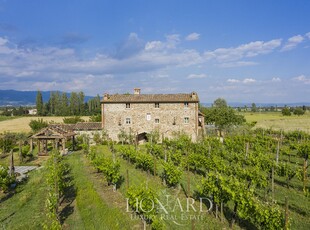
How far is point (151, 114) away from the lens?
3148cm

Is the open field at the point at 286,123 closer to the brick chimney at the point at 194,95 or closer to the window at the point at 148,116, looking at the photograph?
the brick chimney at the point at 194,95

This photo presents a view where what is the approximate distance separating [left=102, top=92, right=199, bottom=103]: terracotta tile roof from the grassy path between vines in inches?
652

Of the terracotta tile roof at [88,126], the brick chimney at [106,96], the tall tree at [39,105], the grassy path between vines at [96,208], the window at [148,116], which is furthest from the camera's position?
the tall tree at [39,105]

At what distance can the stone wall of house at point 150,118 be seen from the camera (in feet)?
100

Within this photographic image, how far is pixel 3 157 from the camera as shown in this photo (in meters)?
24.4

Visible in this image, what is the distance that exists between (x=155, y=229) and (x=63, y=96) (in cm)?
8669

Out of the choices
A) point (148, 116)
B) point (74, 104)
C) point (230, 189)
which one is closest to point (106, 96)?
point (148, 116)

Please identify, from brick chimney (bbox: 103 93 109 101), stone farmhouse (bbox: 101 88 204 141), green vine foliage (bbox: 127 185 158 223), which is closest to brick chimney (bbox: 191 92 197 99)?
stone farmhouse (bbox: 101 88 204 141)

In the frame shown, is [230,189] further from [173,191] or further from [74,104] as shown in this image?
[74,104]

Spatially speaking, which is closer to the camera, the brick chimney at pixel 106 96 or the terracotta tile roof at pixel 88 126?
the terracotta tile roof at pixel 88 126

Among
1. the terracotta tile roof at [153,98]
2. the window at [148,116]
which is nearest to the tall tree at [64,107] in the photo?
the terracotta tile roof at [153,98]

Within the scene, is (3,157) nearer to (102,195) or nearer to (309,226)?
(102,195)

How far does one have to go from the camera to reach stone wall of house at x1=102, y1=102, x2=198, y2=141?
30.5 metres

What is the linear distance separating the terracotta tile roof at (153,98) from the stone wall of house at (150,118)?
537mm
